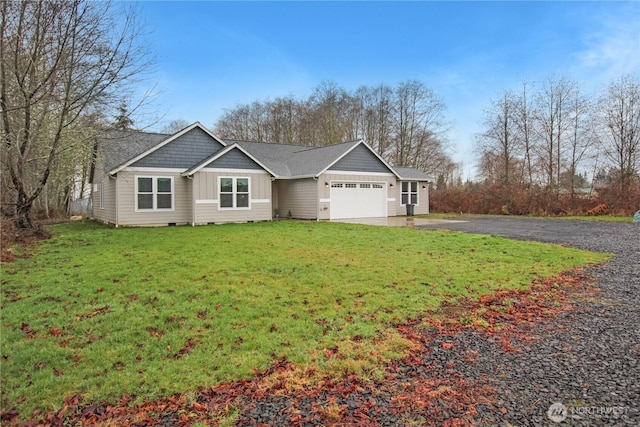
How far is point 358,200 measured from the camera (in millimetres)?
20484

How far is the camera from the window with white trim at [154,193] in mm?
15620

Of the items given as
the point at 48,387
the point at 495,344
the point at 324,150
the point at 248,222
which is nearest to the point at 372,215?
the point at 324,150

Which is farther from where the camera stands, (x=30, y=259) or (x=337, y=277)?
(x=30, y=259)

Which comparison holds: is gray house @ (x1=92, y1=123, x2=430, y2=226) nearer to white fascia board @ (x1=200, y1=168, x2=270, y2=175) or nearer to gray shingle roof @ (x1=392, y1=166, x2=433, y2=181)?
white fascia board @ (x1=200, y1=168, x2=270, y2=175)

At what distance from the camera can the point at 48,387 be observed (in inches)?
124

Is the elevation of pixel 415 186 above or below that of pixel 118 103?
below

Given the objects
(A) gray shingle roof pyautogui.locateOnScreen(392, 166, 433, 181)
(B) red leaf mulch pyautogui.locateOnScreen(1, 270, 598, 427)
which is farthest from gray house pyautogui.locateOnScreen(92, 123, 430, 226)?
(B) red leaf mulch pyautogui.locateOnScreen(1, 270, 598, 427)

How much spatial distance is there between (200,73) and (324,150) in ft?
25.5

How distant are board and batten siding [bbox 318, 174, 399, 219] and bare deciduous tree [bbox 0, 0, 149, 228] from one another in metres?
9.72

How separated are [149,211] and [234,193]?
144 inches

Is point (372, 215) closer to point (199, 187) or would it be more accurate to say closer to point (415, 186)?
point (415, 186)

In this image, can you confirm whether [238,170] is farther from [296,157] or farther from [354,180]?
[354,180]

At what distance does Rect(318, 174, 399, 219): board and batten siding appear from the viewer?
61.6 ft

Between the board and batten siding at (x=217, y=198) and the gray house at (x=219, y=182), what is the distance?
42 millimetres
